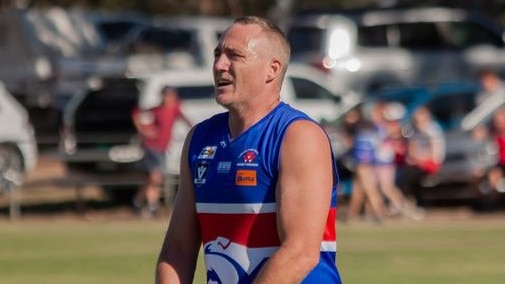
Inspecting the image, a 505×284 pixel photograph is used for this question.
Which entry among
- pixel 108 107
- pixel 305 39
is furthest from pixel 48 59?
pixel 108 107

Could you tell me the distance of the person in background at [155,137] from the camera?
78.3ft

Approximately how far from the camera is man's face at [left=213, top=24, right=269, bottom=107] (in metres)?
5.46

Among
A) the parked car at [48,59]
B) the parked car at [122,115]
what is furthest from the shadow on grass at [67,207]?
the parked car at [48,59]

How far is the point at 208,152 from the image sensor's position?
5621mm

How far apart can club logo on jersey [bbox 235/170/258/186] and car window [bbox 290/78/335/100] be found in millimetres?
21240

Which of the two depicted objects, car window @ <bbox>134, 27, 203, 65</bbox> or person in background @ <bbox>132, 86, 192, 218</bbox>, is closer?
person in background @ <bbox>132, 86, 192, 218</bbox>

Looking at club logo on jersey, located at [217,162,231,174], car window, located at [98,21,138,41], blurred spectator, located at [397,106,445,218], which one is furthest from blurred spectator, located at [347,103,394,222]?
club logo on jersey, located at [217,162,231,174]

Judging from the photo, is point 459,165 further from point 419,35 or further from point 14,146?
point 419,35

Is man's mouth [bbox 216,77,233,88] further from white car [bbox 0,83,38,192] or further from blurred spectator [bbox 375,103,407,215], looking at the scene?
white car [bbox 0,83,38,192]

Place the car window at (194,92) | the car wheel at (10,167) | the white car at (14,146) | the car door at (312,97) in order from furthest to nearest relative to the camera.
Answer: the white car at (14,146)
the car wheel at (10,167)
the car door at (312,97)
the car window at (194,92)

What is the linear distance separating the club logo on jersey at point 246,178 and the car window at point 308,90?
21.2 meters

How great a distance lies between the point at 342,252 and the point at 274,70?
13.2 meters

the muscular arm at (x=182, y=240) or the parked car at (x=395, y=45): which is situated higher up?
the muscular arm at (x=182, y=240)

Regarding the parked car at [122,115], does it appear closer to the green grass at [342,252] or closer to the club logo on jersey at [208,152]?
the green grass at [342,252]
